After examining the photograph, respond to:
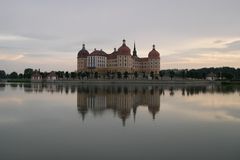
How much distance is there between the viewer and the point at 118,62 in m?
73.4

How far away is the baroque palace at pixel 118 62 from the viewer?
239 feet

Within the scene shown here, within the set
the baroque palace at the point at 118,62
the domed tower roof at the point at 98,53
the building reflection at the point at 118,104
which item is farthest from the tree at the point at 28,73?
the building reflection at the point at 118,104

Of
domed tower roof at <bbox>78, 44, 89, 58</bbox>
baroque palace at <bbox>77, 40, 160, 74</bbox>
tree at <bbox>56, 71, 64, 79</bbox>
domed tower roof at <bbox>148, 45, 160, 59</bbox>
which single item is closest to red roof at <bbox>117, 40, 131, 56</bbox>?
baroque palace at <bbox>77, 40, 160, 74</bbox>

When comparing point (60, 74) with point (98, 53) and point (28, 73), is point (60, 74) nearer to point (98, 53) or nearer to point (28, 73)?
point (98, 53)

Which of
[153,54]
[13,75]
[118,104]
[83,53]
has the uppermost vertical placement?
[83,53]

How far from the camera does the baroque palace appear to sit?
72.8 m

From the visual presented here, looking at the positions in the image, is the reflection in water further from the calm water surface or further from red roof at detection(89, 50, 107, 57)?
red roof at detection(89, 50, 107, 57)

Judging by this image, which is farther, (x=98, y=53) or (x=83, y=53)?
(x=83, y=53)

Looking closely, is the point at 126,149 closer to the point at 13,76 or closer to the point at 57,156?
the point at 57,156

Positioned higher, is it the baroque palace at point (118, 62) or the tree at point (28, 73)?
the baroque palace at point (118, 62)

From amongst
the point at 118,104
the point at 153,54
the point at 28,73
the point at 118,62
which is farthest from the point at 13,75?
the point at 118,104

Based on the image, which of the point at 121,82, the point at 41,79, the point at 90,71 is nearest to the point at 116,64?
the point at 90,71

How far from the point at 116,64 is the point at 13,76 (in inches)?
1783

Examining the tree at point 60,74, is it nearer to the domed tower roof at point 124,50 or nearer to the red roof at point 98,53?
the red roof at point 98,53
